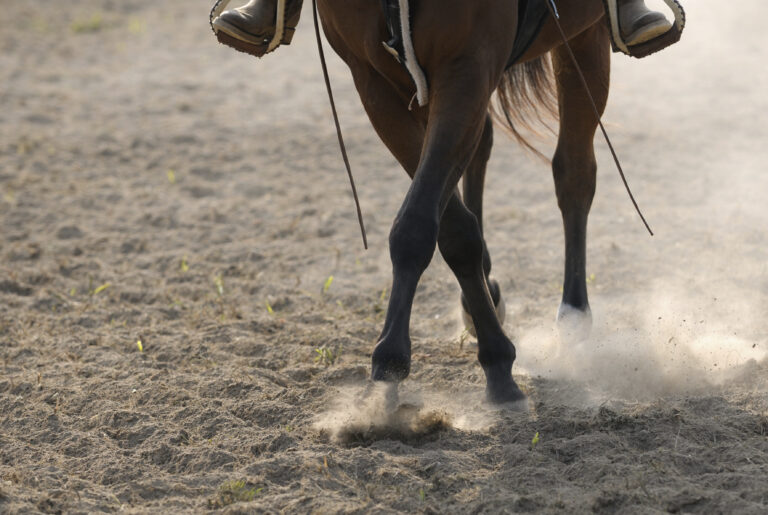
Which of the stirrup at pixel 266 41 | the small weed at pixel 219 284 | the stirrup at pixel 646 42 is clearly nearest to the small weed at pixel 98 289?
the small weed at pixel 219 284

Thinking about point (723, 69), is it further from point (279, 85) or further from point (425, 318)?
point (425, 318)

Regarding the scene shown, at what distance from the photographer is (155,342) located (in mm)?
5109

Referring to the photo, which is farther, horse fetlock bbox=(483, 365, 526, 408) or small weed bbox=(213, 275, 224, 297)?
small weed bbox=(213, 275, 224, 297)

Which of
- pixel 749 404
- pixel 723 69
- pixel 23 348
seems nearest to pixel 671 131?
pixel 723 69

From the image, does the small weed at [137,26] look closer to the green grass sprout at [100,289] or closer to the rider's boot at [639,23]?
the green grass sprout at [100,289]

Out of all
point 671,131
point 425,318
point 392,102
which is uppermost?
point 392,102

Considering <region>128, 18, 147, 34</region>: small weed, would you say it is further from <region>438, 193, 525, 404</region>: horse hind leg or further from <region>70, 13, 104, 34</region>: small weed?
<region>438, 193, 525, 404</region>: horse hind leg

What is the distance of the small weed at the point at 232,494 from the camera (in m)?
3.38

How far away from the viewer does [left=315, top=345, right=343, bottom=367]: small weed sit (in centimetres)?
480

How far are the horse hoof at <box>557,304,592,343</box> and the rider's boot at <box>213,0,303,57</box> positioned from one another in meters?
1.88

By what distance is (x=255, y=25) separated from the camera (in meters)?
4.42

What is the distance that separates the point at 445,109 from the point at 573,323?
168 centimetres

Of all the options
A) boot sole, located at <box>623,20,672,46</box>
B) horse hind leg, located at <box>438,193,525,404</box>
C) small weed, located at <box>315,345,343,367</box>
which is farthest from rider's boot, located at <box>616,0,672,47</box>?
small weed, located at <box>315,345,343,367</box>

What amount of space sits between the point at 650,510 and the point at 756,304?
236cm
